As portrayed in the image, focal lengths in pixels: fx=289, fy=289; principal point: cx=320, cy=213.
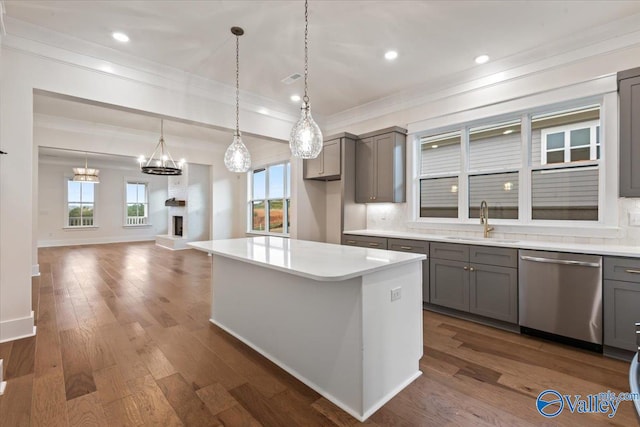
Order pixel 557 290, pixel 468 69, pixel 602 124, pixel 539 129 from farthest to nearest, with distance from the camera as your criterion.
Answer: pixel 468 69 < pixel 539 129 < pixel 602 124 < pixel 557 290

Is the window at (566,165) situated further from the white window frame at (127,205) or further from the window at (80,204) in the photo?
the window at (80,204)

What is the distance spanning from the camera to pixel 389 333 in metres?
1.94

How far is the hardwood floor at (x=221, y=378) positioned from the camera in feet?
5.75

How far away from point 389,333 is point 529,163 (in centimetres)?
287

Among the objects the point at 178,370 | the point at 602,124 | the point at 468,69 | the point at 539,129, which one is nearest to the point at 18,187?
the point at 178,370

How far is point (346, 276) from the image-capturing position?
5.21 ft

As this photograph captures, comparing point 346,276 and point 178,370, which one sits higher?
point 346,276

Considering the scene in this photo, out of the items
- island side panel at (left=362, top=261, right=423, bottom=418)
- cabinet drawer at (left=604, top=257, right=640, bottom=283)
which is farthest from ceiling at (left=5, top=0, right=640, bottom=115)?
island side panel at (left=362, top=261, right=423, bottom=418)

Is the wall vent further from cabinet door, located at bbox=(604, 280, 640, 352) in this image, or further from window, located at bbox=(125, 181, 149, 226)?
window, located at bbox=(125, 181, 149, 226)

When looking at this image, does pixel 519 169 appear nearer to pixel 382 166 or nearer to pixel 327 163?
pixel 382 166

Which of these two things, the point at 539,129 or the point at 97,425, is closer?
the point at 97,425

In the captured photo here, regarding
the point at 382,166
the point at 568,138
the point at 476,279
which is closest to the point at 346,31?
the point at 382,166

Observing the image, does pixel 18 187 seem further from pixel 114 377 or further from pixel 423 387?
pixel 423 387

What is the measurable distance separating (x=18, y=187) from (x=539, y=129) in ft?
18.2
